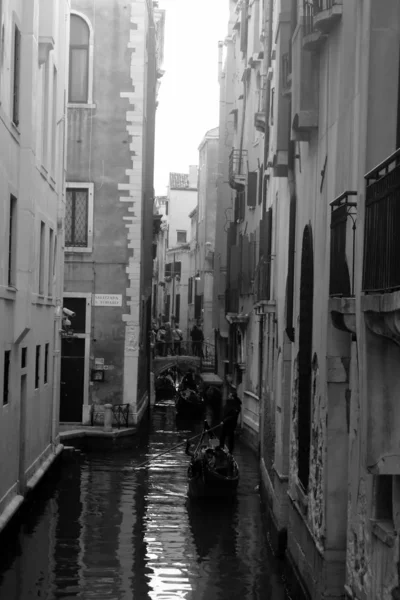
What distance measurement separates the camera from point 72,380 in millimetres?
31016

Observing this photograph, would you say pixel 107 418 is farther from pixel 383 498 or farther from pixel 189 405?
pixel 383 498

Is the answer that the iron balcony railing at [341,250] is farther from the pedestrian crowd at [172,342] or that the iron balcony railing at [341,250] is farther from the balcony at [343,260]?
the pedestrian crowd at [172,342]

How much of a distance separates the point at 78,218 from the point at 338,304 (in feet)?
75.8

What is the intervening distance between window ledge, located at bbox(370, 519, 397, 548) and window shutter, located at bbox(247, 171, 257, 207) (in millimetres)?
24094

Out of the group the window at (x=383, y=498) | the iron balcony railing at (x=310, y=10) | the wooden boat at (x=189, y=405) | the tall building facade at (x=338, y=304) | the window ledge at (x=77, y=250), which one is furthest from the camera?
the wooden boat at (x=189, y=405)

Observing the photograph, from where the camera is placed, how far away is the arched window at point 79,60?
1200 inches

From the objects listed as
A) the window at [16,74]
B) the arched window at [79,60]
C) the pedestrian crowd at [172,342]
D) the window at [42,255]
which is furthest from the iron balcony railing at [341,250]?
the pedestrian crowd at [172,342]

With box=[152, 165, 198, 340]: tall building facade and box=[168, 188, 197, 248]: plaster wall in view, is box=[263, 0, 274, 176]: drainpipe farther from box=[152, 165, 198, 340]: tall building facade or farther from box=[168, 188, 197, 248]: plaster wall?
box=[168, 188, 197, 248]: plaster wall

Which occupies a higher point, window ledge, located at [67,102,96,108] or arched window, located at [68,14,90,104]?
arched window, located at [68,14,90,104]

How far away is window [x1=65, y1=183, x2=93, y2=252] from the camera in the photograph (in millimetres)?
30875

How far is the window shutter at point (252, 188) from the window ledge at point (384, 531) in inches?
949

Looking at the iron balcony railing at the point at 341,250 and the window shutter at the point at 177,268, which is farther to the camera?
the window shutter at the point at 177,268

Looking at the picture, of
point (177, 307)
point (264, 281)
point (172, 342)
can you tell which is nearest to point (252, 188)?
point (264, 281)

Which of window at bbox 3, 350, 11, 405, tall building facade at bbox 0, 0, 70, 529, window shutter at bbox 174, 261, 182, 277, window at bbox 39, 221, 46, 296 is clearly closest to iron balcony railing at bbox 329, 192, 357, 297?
tall building facade at bbox 0, 0, 70, 529
